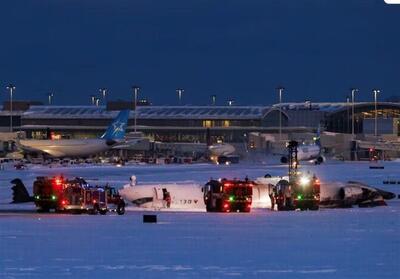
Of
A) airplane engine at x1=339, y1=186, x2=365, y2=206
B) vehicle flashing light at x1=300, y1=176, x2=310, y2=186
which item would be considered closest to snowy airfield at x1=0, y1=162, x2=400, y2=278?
vehicle flashing light at x1=300, y1=176, x2=310, y2=186

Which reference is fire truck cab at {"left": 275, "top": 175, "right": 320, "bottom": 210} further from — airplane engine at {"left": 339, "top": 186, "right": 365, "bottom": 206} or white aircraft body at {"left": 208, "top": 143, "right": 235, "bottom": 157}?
white aircraft body at {"left": 208, "top": 143, "right": 235, "bottom": 157}

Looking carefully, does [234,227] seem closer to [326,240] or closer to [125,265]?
[326,240]

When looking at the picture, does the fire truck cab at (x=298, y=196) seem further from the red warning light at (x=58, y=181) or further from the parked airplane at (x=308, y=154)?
the parked airplane at (x=308, y=154)

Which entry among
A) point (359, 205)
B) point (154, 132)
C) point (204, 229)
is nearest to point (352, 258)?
point (204, 229)

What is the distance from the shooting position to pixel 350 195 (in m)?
54.1

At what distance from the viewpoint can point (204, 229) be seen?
112 ft

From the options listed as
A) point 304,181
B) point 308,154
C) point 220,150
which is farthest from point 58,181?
point 220,150

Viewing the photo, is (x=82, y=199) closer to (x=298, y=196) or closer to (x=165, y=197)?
(x=165, y=197)

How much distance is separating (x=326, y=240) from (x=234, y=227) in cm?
594

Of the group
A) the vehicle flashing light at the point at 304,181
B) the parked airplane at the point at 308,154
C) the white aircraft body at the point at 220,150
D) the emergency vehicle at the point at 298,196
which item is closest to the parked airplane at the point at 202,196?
the vehicle flashing light at the point at 304,181

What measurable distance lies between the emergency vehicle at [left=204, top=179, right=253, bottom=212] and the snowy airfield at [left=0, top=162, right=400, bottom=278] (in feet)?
13.2

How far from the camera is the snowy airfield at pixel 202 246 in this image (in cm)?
2231

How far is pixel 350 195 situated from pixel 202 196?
8.26 m

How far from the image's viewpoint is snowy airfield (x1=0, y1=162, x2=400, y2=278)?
22312mm
